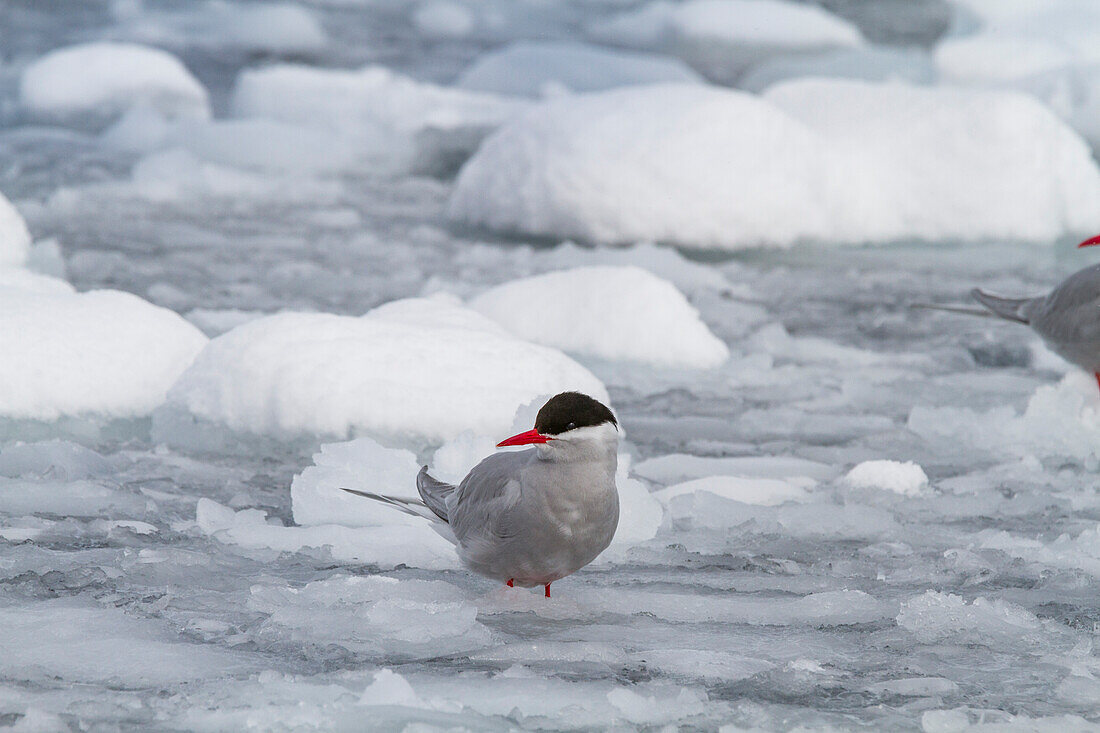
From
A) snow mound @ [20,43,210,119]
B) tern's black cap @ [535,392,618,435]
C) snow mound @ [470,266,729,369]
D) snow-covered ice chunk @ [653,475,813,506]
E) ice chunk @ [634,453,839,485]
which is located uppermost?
snow mound @ [20,43,210,119]

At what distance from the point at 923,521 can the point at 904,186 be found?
4.43m

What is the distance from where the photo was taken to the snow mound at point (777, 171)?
6902mm

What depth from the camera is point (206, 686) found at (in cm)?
224

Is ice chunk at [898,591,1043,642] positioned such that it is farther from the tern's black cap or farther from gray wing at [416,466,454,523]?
gray wing at [416,466,454,523]

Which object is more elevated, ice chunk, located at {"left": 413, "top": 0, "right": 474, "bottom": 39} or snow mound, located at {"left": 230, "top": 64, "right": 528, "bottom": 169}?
ice chunk, located at {"left": 413, "top": 0, "right": 474, "bottom": 39}

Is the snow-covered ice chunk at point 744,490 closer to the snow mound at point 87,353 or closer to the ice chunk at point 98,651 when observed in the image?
the ice chunk at point 98,651

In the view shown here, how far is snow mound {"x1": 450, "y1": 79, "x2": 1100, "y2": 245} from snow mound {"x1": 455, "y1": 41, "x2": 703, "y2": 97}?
4354 mm

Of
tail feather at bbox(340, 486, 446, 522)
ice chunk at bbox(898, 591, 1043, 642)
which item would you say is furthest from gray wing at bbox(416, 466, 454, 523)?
ice chunk at bbox(898, 591, 1043, 642)

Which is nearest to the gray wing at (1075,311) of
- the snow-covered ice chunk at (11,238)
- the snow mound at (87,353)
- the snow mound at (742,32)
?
the snow mound at (87,353)

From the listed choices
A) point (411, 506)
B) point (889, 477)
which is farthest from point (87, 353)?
point (889, 477)

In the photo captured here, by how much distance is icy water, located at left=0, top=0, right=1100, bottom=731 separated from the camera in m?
2.24

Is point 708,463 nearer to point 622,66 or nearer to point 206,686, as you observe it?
point 206,686

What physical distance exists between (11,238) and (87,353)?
2111 mm

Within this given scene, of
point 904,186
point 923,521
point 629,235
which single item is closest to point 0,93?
point 629,235
